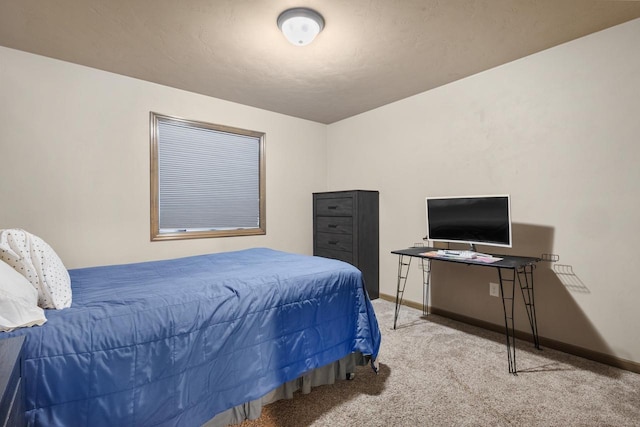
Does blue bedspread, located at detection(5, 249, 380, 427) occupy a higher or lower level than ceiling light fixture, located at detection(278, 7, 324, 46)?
lower

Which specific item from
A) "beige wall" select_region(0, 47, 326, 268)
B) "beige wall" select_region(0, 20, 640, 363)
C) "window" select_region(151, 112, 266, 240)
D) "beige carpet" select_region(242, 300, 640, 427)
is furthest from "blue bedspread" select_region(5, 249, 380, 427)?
"window" select_region(151, 112, 266, 240)

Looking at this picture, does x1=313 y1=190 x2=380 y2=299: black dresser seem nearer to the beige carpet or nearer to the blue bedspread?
the beige carpet

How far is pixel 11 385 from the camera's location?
0.83 meters

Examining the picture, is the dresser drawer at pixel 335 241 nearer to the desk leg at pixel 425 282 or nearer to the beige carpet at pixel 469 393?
the desk leg at pixel 425 282

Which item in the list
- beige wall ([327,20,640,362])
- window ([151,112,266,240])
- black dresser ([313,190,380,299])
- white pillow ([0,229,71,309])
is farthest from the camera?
black dresser ([313,190,380,299])

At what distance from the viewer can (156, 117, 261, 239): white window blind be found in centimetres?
329

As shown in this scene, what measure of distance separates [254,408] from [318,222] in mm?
2859

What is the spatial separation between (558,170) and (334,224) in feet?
7.83

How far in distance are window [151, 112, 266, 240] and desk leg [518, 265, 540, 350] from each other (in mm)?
2853

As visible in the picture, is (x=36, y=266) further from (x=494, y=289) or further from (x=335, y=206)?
(x=494, y=289)

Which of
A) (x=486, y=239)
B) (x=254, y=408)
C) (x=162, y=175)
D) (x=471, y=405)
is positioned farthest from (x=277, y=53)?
(x=471, y=405)

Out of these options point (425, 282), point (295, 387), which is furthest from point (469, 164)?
point (295, 387)

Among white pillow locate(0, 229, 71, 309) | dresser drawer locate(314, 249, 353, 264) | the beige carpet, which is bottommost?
the beige carpet

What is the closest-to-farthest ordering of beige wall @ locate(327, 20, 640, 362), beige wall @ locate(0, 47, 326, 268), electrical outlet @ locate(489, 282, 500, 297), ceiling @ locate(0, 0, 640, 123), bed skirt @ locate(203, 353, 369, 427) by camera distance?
bed skirt @ locate(203, 353, 369, 427)
ceiling @ locate(0, 0, 640, 123)
beige wall @ locate(327, 20, 640, 362)
beige wall @ locate(0, 47, 326, 268)
electrical outlet @ locate(489, 282, 500, 297)
